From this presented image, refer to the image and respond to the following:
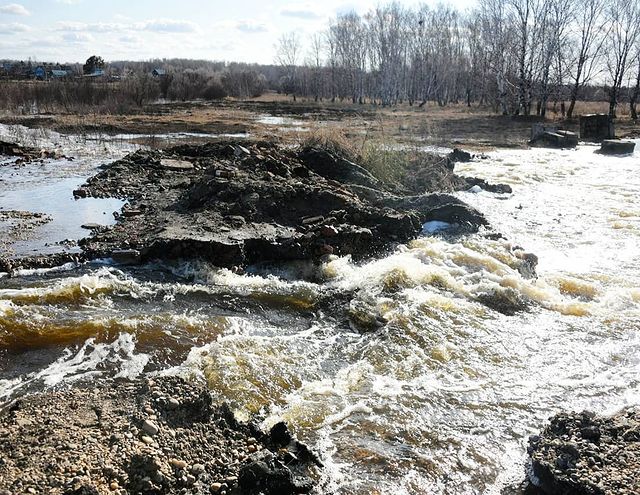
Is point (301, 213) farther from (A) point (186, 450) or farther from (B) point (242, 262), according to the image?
(A) point (186, 450)

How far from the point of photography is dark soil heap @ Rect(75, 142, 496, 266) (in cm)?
923

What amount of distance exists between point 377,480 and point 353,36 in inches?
2446

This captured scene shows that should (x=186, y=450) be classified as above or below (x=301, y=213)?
below

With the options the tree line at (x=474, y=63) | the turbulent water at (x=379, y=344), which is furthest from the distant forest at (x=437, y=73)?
the turbulent water at (x=379, y=344)

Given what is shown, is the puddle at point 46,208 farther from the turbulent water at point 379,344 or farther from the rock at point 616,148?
the rock at point 616,148

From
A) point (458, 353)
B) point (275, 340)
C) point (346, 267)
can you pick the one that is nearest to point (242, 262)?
point (346, 267)

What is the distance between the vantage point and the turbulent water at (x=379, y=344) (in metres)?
4.82

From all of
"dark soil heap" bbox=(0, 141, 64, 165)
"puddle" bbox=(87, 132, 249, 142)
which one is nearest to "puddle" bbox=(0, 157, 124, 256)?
"dark soil heap" bbox=(0, 141, 64, 165)

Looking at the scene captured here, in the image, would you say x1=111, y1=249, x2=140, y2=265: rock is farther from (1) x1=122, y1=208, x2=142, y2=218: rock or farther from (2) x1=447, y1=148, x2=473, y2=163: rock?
(2) x1=447, y1=148, x2=473, y2=163: rock

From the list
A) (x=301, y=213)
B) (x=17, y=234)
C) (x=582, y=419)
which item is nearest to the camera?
(x=582, y=419)

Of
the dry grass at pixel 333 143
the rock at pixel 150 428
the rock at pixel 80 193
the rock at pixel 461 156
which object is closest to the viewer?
the rock at pixel 150 428

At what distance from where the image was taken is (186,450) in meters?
4.17

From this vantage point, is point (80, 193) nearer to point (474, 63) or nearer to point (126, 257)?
point (126, 257)

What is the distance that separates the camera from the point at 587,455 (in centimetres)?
423
